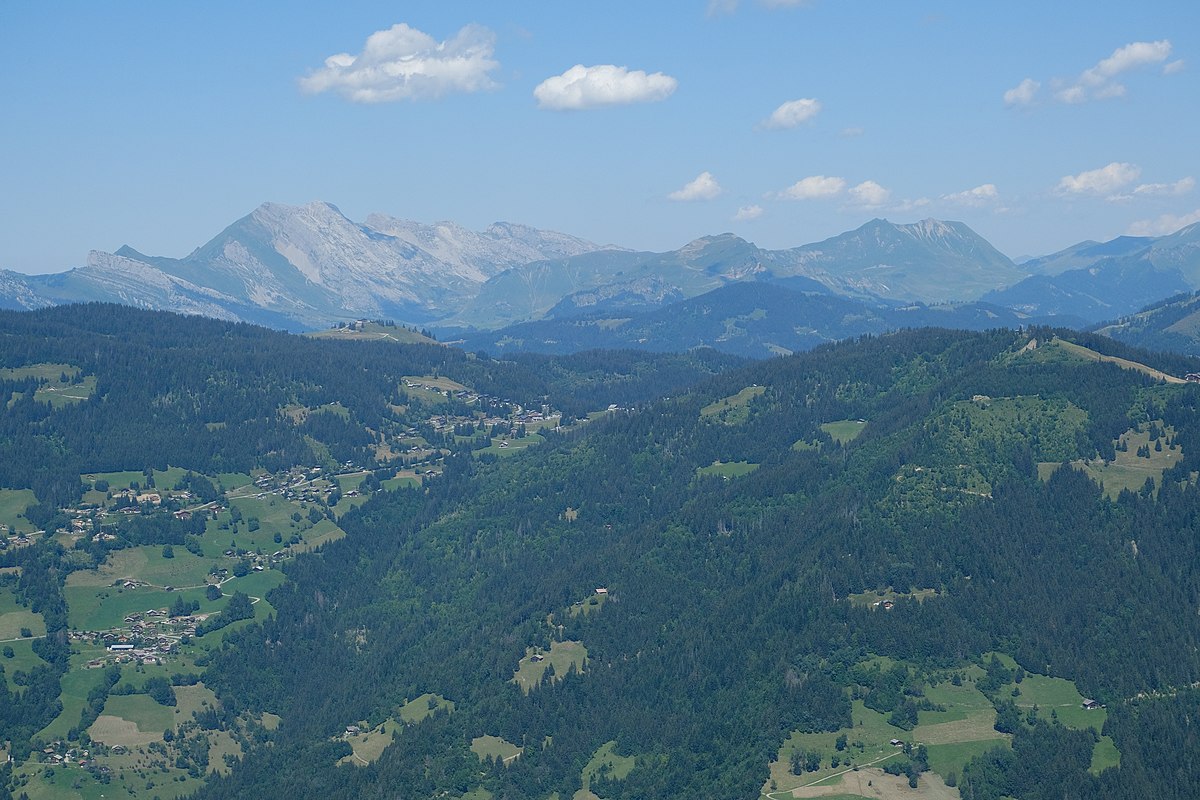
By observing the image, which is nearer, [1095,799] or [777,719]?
[1095,799]

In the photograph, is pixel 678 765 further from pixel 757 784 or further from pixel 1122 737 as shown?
pixel 1122 737

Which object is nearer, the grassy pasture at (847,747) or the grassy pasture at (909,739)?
the grassy pasture at (847,747)

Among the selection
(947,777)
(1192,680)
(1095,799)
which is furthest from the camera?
(1192,680)

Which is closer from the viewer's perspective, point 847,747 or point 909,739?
point 847,747

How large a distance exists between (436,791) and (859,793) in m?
56.4

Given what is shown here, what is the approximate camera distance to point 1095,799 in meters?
171

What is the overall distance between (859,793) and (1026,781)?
2077 cm

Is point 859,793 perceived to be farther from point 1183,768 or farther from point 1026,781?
point 1183,768

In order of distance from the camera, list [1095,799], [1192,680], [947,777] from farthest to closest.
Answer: [1192,680] < [947,777] < [1095,799]

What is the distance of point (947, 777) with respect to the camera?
182000mm

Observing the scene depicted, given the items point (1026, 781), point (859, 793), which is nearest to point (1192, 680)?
point (1026, 781)

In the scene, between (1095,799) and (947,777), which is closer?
(1095,799)

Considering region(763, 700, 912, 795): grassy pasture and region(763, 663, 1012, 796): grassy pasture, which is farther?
region(763, 663, 1012, 796): grassy pasture

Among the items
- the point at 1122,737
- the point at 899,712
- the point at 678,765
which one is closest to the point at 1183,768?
the point at 1122,737
